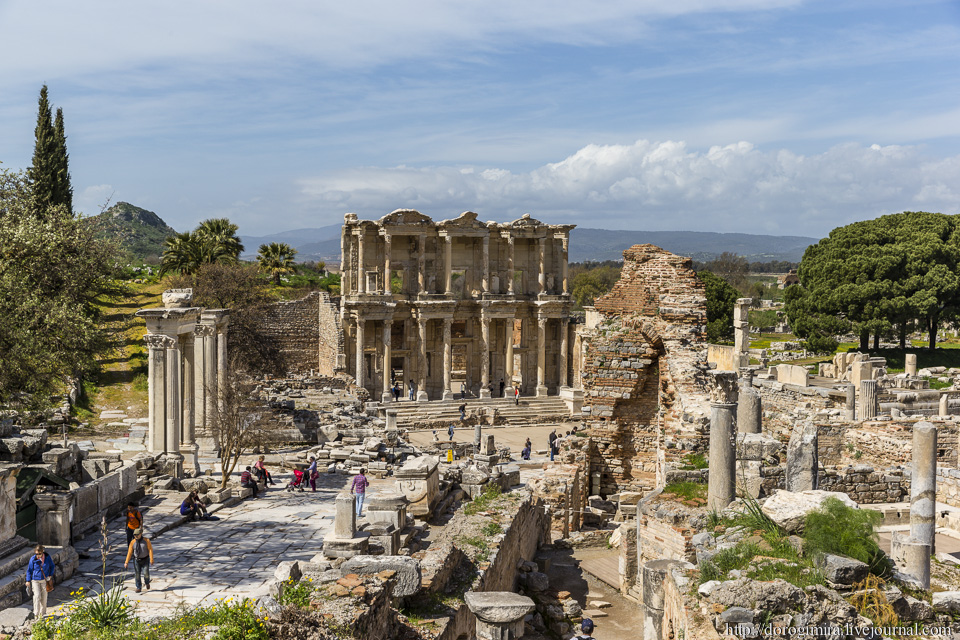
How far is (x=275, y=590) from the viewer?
28.2 ft

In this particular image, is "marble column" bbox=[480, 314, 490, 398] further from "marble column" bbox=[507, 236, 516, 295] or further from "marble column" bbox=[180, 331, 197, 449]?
"marble column" bbox=[180, 331, 197, 449]

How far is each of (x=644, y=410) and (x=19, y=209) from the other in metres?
13.6

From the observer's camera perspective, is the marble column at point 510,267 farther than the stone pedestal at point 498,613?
Yes

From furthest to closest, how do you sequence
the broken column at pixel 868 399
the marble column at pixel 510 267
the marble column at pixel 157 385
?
the marble column at pixel 510 267 < the broken column at pixel 868 399 < the marble column at pixel 157 385

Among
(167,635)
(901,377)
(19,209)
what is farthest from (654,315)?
(901,377)

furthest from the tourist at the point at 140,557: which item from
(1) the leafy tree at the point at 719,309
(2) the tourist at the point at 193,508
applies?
(1) the leafy tree at the point at 719,309

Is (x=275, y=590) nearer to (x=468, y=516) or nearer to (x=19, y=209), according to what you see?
(x=468, y=516)

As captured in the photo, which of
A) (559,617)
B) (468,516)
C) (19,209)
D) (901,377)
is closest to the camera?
(559,617)

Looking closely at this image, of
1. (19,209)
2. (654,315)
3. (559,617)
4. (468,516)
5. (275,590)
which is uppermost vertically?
(19,209)

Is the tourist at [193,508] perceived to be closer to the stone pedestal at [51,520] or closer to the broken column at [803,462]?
A: the stone pedestal at [51,520]

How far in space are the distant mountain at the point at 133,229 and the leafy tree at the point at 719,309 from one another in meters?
36.4

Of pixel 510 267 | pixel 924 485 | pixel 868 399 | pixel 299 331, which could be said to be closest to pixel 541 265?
pixel 510 267

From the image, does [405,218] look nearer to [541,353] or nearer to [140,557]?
[541,353]

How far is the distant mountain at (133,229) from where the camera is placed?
21344 millimetres
